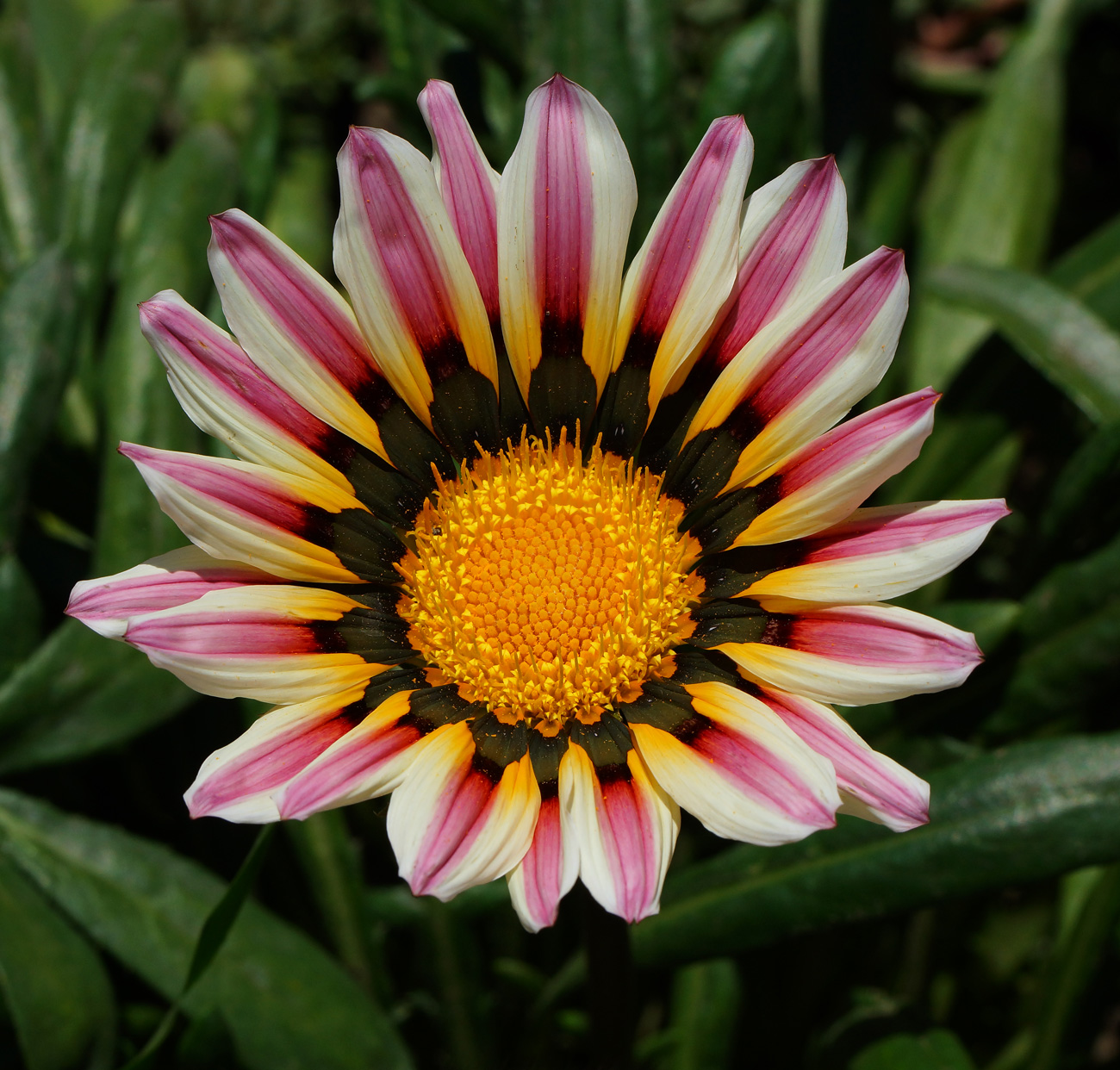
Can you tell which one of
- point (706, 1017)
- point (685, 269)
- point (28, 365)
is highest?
point (685, 269)

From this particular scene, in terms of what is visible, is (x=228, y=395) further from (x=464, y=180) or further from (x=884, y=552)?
(x=884, y=552)

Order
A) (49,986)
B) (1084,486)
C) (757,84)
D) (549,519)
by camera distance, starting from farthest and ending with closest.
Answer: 1. (757,84)
2. (1084,486)
3. (549,519)
4. (49,986)

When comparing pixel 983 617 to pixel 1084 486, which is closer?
pixel 983 617

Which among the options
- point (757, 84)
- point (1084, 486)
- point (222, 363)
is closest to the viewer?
point (222, 363)

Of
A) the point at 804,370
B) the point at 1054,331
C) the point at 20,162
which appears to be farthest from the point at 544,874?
the point at 20,162

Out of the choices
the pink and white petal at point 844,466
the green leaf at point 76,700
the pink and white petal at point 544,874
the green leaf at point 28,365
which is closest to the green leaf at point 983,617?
the pink and white petal at point 844,466
